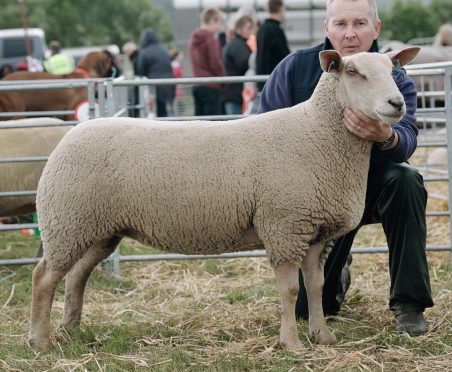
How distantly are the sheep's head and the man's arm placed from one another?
0.61 m

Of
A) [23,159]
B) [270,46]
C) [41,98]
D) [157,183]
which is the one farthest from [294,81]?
[41,98]

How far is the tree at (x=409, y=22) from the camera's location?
31.7m

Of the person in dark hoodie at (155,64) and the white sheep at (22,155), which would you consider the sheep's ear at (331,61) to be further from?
the person in dark hoodie at (155,64)

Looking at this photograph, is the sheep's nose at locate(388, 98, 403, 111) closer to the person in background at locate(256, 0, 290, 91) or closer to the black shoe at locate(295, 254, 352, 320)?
the black shoe at locate(295, 254, 352, 320)

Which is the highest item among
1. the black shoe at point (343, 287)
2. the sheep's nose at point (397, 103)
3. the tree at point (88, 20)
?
the sheep's nose at point (397, 103)

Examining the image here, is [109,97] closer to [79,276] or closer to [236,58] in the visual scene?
[79,276]

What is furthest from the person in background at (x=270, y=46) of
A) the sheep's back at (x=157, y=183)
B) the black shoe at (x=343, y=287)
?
the sheep's back at (x=157, y=183)

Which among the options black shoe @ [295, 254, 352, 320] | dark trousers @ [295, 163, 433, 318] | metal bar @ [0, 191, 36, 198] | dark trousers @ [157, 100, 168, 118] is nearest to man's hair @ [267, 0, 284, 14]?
dark trousers @ [157, 100, 168, 118]

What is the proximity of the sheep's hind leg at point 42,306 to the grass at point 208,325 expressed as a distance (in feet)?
0.17

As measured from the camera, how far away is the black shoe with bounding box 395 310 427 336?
12.1 ft

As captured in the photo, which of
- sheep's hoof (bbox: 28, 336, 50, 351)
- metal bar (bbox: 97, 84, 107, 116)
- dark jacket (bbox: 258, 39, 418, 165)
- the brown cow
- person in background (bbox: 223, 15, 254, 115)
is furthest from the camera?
person in background (bbox: 223, 15, 254, 115)

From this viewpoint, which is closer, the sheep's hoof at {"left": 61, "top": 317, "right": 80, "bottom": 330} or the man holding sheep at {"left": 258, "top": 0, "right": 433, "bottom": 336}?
the man holding sheep at {"left": 258, "top": 0, "right": 433, "bottom": 336}

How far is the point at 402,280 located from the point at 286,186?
791 millimetres

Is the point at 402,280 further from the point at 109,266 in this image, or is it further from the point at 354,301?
the point at 109,266
